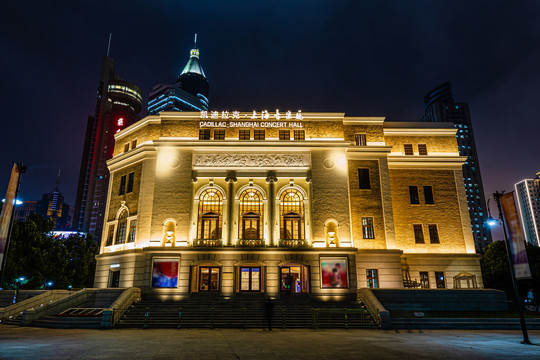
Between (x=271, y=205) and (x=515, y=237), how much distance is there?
20575 millimetres

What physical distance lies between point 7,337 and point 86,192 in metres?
164

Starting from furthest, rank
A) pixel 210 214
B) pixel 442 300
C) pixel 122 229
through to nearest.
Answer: pixel 122 229
pixel 210 214
pixel 442 300

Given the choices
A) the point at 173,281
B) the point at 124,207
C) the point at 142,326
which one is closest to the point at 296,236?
the point at 173,281

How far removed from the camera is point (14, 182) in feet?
44.4

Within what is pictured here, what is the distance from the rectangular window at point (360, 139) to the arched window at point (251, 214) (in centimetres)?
1214

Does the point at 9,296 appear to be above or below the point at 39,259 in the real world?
below

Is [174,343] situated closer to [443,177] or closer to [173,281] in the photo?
[173,281]

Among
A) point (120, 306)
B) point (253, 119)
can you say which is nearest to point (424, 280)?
point (253, 119)

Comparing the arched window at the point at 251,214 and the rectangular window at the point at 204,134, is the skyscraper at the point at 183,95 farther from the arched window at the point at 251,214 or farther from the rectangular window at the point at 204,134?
the arched window at the point at 251,214

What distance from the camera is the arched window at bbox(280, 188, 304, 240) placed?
3366cm

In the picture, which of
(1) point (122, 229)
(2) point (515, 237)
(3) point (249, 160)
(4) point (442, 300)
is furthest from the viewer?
(1) point (122, 229)

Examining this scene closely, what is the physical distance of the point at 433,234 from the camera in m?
36.9

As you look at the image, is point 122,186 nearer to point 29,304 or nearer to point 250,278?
point 29,304

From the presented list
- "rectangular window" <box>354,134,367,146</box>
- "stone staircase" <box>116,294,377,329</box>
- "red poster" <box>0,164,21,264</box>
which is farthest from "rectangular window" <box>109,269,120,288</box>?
"rectangular window" <box>354,134,367,146</box>
